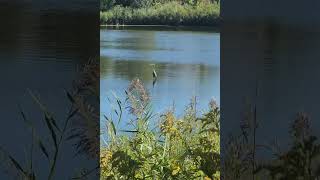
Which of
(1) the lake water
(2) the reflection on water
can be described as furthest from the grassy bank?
(2) the reflection on water

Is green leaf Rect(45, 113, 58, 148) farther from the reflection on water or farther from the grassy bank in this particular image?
the grassy bank

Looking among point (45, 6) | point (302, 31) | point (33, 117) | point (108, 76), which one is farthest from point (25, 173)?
point (108, 76)

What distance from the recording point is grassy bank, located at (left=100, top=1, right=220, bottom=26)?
10570 mm

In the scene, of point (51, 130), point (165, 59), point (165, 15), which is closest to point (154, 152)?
point (51, 130)

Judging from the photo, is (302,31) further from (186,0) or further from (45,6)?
(186,0)

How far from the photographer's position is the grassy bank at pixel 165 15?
34.7 ft

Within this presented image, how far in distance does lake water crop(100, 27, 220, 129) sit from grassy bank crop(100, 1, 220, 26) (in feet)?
1.10

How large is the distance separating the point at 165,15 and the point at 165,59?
1.66m

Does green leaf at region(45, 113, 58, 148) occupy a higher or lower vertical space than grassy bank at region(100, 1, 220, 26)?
lower

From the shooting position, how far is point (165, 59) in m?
10.8

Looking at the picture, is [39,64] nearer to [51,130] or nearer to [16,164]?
[51,130]

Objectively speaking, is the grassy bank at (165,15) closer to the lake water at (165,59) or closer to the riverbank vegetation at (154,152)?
the lake water at (165,59)

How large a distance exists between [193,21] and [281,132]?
908cm

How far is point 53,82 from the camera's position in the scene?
2.45 m
